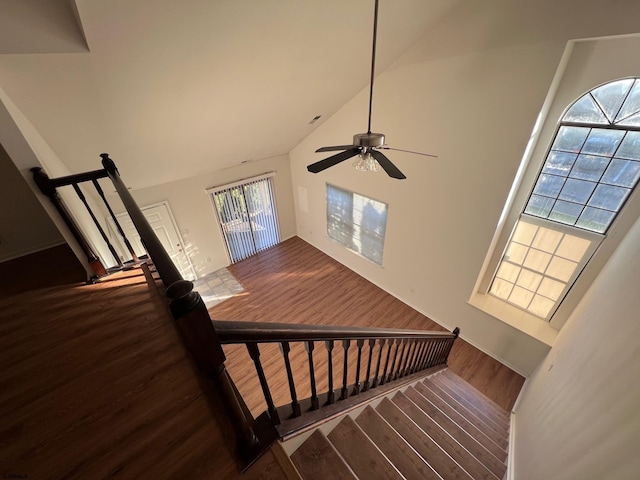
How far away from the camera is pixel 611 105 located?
2.71 m

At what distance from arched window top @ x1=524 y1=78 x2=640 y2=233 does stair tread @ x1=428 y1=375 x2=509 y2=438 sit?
2550 mm

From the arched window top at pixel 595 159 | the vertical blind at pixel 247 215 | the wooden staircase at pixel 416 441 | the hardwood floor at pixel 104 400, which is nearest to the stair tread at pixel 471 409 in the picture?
the wooden staircase at pixel 416 441

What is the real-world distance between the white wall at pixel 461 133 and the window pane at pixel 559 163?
1.35 feet

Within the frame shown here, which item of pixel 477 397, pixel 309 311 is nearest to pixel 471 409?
pixel 477 397

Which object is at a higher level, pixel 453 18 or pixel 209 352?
pixel 453 18

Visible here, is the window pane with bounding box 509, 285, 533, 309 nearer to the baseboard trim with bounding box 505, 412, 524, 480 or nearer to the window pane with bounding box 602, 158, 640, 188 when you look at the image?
the baseboard trim with bounding box 505, 412, 524, 480

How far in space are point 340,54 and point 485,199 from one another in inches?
104

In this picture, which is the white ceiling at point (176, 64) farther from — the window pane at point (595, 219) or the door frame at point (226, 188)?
the window pane at point (595, 219)

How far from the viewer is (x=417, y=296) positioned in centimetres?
509

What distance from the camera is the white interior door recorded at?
5.04m

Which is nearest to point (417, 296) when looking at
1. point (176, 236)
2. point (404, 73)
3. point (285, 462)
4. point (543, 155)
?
point (543, 155)

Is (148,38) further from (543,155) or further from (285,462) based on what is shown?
(543,155)

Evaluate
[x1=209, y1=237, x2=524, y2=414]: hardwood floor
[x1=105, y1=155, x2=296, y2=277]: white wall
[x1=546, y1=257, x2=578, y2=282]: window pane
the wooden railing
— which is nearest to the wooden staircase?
the wooden railing

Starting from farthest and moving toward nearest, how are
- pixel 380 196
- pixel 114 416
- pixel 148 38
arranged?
pixel 380 196, pixel 148 38, pixel 114 416
